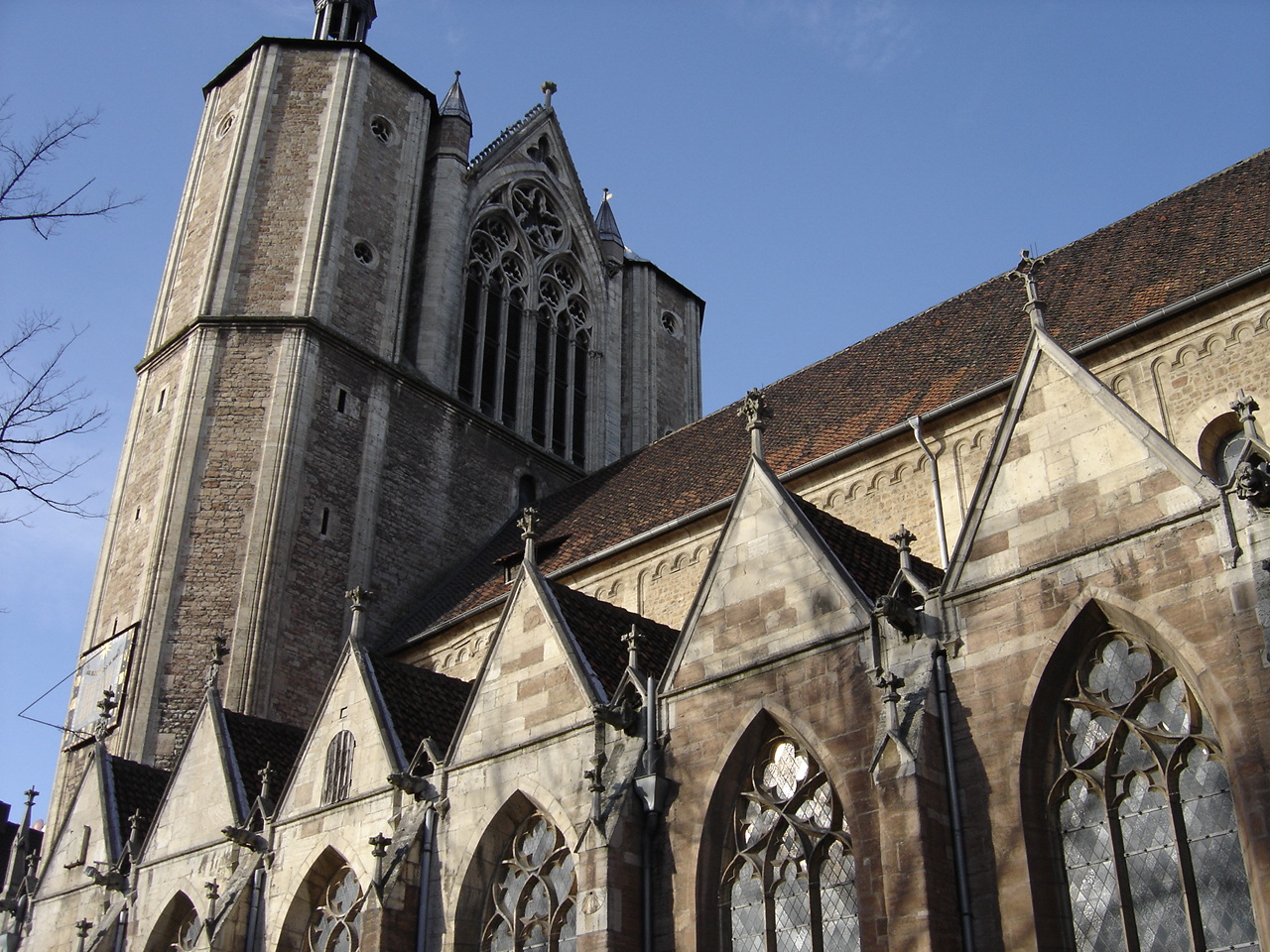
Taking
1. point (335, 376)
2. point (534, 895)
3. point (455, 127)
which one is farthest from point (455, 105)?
point (534, 895)

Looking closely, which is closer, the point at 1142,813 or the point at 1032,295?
the point at 1142,813

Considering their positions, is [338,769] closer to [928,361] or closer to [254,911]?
[254,911]

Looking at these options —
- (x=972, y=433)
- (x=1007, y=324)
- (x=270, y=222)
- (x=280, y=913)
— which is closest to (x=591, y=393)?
(x=270, y=222)

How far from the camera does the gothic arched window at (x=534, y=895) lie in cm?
1302

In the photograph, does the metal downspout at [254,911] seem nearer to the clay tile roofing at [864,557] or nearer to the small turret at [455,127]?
the clay tile roofing at [864,557]

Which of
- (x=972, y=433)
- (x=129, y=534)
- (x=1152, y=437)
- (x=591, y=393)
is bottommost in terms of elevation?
(x=1152, y=437)

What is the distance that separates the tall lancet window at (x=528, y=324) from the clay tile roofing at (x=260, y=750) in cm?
1144

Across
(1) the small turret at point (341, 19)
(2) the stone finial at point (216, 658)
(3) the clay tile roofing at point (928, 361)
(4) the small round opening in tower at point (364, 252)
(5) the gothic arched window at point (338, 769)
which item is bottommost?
(5) the gothic arched window at point (338, 769)

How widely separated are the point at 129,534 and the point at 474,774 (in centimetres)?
1335

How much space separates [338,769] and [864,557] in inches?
262

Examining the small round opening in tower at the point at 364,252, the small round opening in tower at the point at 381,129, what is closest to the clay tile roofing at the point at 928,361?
the small round opening in tower at the point at 364,252

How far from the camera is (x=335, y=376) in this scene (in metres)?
27.0

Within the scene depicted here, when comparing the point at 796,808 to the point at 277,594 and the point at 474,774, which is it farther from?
the point at 277,594

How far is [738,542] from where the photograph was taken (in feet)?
43.1
